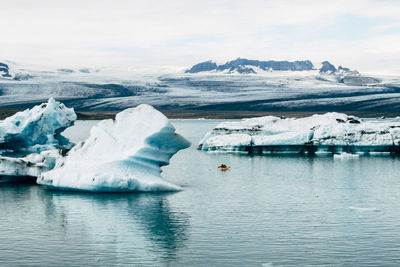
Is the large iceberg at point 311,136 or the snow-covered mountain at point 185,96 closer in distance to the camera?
the large iceberg at point 311,136

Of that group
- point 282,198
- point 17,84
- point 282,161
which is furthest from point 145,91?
point 282,198

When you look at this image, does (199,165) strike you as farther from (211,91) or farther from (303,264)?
(211,91)

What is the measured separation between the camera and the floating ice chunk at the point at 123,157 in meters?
24.8

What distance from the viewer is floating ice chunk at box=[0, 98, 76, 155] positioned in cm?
4372

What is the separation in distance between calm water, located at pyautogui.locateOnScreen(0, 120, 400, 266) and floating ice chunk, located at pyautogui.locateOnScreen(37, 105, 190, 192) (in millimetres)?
589

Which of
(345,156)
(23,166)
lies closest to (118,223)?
(23,166)

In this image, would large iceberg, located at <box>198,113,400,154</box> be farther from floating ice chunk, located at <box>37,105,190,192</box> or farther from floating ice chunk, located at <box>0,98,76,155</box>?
floating ice chunk, located at <box>37,105,190,192</box>

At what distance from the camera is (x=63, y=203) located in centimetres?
2358

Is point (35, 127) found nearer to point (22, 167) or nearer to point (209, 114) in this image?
point (22, 167)

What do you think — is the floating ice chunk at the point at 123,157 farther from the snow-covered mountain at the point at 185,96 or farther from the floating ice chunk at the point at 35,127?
the snow-covered mountain at the point at 185,96

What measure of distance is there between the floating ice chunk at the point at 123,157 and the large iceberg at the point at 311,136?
60.7ft

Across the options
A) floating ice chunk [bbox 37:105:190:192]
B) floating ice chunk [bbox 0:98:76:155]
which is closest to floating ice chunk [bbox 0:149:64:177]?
floating ice chunk [bbox 37:105:190:192]

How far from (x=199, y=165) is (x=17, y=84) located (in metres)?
159

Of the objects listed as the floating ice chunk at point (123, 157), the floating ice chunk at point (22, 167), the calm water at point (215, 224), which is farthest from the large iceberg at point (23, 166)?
the floating ice chunk at point (123, 157)
